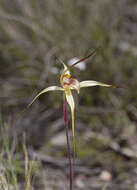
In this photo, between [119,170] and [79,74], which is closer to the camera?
[119,170]

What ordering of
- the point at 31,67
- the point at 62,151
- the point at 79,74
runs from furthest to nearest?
the point at 31,67 < the point at 79,74 < the point at 62,151

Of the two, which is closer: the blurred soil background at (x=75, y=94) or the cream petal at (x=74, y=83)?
the cream petal at (x=74, y=83)

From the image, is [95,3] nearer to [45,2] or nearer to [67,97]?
[45,2]

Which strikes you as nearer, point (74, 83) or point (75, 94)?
point (74, 83)

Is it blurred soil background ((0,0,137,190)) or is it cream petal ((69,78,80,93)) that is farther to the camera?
blurred soil background ((0,0,137,190))

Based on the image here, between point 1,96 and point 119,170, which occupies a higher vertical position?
point 1,96

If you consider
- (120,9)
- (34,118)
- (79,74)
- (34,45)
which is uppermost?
(120,9)

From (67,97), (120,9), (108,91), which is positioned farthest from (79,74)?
(67,97)

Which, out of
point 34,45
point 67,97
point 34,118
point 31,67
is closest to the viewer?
point 67,97
